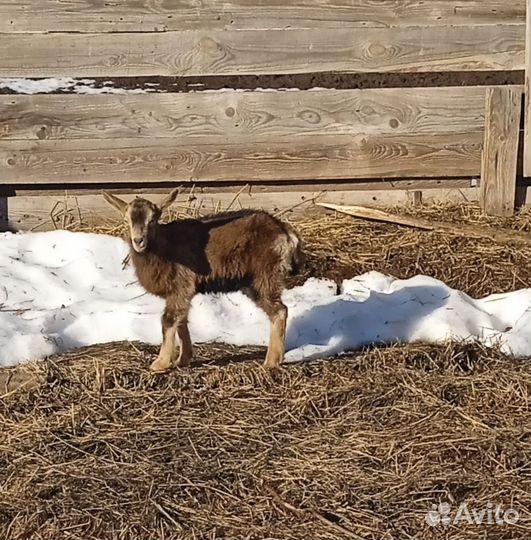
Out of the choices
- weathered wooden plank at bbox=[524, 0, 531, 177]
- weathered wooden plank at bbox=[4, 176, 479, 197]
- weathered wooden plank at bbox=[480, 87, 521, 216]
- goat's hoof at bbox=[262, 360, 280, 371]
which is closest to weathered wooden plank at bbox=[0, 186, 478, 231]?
weathered wooden plank at bbox=[4, 176, 479, 197]

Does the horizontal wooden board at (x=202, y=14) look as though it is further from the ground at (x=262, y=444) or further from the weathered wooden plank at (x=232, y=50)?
the ground at (x=262, y=444)

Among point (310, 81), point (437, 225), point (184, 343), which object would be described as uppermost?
point (310, 81)

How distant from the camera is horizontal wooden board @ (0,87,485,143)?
823 cm

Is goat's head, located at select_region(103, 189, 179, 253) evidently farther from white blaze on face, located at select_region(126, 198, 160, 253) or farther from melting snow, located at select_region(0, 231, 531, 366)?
melting snow, located at select_region(0, 231, 531, 366)

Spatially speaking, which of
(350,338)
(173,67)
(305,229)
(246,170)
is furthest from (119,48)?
(350,338)

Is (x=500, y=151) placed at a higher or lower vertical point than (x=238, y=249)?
higher

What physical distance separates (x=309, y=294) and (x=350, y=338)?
94 cm

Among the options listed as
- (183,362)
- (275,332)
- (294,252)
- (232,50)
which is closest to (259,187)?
(232,50)

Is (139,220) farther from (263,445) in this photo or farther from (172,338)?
(263,445)

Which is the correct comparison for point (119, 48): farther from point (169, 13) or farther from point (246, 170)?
point (246, 170)

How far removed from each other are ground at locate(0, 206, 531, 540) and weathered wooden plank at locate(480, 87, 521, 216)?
2.58 m

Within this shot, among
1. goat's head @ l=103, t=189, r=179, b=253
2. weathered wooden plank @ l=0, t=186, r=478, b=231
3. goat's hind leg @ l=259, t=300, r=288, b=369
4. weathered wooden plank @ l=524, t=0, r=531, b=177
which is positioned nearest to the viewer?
goat's head @ l=103, t=189, r=179, b=253

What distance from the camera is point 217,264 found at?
6.12 meters

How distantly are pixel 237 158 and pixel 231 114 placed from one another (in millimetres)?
337
